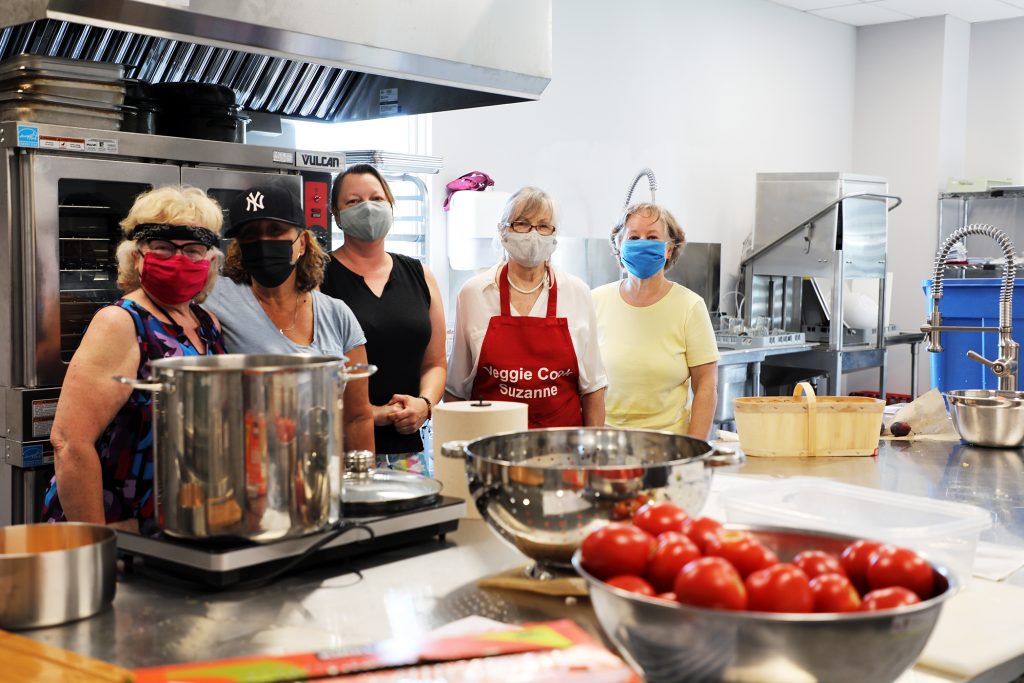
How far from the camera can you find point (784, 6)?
24.6 feet

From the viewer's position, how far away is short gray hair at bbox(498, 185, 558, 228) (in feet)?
9.86

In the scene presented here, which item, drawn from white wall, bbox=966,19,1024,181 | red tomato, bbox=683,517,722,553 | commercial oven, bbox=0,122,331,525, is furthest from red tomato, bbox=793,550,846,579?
white wall, bbox=966,19,1024,181

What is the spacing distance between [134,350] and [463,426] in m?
0.66

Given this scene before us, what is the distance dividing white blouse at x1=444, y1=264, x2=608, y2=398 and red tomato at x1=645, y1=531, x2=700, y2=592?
186 centimetres

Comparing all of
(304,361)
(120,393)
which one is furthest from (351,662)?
(120,393)

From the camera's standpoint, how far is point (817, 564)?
3.59ft

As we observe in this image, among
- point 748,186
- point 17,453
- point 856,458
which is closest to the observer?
point 856,458

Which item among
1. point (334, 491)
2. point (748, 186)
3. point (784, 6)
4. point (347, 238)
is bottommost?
point (334, 491)

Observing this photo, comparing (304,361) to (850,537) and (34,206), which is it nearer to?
(850,537)

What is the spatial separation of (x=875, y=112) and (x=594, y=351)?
6.28m

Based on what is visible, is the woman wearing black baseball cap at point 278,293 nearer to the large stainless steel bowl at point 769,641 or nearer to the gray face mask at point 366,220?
the gray face mask at point 366,220

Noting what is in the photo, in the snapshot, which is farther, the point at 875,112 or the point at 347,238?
the point at 875,112

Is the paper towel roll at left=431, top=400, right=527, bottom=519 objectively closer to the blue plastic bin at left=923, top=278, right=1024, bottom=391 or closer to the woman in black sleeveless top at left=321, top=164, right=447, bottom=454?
the woman in black sleeveless top at left=321, top=164, right=447, bottom=454

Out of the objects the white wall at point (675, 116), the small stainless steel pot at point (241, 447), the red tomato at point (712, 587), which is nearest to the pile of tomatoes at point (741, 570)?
the red tomato at point (712, 587)
